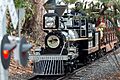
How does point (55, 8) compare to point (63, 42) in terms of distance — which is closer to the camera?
point (63, 42)

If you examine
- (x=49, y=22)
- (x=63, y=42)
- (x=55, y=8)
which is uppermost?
(x=55, y=8)

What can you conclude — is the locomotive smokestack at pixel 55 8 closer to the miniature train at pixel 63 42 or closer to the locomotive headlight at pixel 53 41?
the miniature train at pixel 63 42

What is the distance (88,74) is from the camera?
49.0ft

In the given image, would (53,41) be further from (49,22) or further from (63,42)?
(49,22)

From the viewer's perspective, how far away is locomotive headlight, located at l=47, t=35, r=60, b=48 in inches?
526

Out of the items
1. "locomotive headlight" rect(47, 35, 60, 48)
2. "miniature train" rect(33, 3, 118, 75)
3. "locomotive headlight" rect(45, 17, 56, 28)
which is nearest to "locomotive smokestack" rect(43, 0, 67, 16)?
"miniature train" rect(33, 3, 118, 75)

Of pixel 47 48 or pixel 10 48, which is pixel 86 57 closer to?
pixel 47 48

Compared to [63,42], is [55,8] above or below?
above

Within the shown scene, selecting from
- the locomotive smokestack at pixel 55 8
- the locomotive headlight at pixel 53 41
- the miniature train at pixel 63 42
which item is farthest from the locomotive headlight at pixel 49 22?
the locomotive smokestack at pixel 55 8

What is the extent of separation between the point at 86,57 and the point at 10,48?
13.5 m

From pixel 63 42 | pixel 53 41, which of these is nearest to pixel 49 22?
pixel 53 41

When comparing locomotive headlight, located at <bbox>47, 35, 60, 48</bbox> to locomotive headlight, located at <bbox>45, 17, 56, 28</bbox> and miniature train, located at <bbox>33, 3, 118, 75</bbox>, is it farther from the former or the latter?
locomotive headlight, located at <bbox>45, 17, 56, 28</bbox>

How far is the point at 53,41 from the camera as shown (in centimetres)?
1351

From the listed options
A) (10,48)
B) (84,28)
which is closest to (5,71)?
(10,48)
